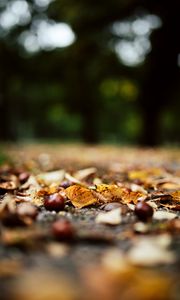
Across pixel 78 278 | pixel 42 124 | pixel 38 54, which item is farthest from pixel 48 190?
pixel 42 124

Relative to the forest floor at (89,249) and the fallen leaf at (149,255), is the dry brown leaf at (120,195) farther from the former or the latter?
the fallen leaf at (149,255)

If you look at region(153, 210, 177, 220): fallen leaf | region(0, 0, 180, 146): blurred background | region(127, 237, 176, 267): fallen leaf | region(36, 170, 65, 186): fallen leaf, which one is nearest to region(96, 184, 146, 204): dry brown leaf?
region(153, 210, 177, 220): fallen leaf

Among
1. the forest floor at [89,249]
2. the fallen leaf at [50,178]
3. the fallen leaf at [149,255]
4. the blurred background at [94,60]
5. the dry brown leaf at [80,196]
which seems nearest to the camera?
the forest floor at [89,249]

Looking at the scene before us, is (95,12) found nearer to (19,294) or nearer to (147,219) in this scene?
(147,219)

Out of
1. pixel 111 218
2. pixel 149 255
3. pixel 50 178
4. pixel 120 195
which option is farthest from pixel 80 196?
pixel 149 255

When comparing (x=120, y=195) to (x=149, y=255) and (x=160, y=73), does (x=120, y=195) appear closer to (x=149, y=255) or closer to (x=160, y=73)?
(x=149, y=255)

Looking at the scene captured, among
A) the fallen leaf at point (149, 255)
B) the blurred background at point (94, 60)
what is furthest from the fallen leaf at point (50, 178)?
the blurred background at point (94, 60)

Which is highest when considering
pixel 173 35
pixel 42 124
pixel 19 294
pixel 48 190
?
pixel 173 35

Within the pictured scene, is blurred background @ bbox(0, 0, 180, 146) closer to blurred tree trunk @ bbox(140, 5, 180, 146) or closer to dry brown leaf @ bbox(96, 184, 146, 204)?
blurred tree trunk @ bbox(140, 5, 180, 146)
